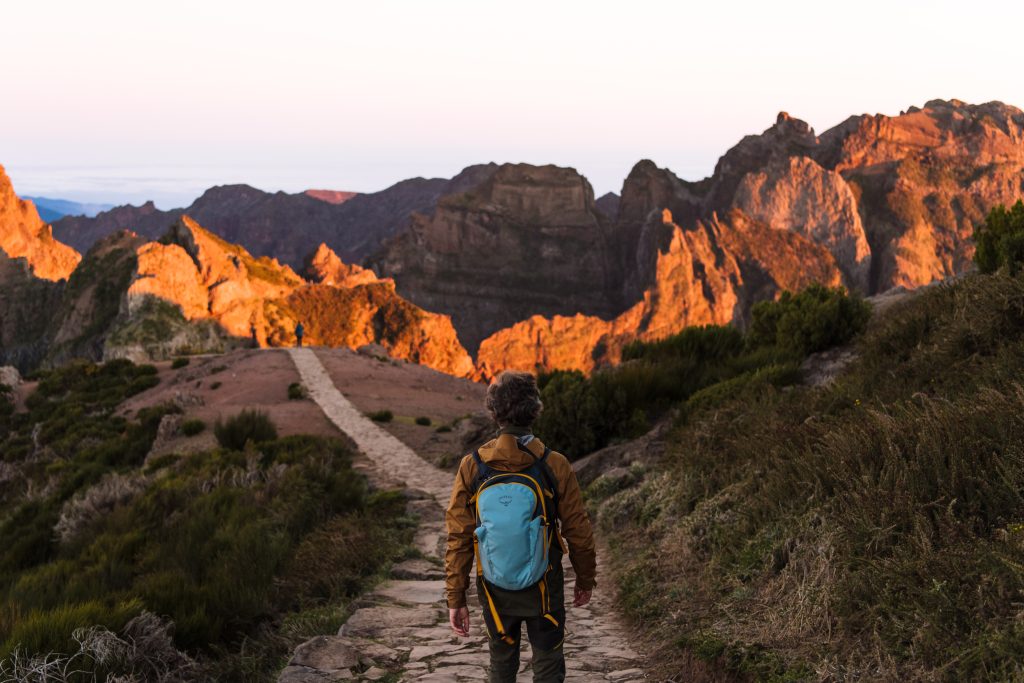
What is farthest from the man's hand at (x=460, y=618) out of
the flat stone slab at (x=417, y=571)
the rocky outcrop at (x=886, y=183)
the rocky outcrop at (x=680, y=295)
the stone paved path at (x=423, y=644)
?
the rocky outcrop at (x=886, y=183)

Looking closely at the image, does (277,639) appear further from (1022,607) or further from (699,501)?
(1022,607)

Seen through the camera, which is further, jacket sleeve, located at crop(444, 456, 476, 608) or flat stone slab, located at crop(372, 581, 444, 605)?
flat stone slab, located at crop(372, 581, 444, 605)

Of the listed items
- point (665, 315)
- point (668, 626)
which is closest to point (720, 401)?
point (668, 626)

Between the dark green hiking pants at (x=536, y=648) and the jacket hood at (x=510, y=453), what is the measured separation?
0.76 meters

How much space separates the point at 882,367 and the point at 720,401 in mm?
2301

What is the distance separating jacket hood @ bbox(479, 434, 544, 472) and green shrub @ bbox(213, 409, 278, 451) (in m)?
13.7

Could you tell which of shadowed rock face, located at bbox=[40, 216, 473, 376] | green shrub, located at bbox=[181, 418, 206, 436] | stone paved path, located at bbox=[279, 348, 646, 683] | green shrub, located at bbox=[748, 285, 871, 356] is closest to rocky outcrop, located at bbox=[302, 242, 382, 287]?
shadowed rock face, located at bbox=[40, 216, 473, 376]

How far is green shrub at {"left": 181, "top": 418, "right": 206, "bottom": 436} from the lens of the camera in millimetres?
19797

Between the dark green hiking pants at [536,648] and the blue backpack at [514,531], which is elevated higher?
the blue backpack at [514,531]

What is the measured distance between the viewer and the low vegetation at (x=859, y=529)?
372 centimetres

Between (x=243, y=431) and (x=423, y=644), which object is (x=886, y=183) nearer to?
(x=243, y=431)

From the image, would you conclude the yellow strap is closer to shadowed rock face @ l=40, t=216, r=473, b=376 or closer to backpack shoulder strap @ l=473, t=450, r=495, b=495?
backpack shoulder strap @ l=473, t=450, r=495, b=495

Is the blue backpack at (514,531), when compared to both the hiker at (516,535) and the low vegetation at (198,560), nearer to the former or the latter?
the hiker at (516,535)

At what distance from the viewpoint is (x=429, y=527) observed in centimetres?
986
